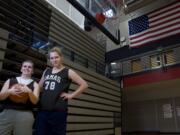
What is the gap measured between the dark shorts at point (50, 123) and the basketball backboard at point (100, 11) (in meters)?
4.65

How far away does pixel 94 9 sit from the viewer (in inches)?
289

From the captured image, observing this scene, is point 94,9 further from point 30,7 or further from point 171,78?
point 171,78

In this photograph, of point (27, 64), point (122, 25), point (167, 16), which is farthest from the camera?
point (122, 25)

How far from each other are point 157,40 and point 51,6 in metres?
4.10

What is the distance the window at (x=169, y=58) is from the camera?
788 centimetres

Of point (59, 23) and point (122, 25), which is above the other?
point (122, 25)

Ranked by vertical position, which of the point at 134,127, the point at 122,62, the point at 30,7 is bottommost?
the point at 134,127

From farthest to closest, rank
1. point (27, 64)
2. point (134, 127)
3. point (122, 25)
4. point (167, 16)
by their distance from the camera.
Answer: point (122, 25)
point (134, 127)
point (167, 16)
point (27, 64)

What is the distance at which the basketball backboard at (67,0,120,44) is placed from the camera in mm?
6609

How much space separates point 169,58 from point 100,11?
3176 millimetres

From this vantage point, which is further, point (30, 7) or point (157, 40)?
point (157, 40)

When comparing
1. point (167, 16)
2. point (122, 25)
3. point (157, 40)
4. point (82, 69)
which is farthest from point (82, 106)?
point (122, 25)

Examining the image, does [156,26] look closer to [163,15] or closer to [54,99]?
[163,15]

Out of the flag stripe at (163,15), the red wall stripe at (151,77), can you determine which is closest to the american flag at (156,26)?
the flag stripe at (163,15)
